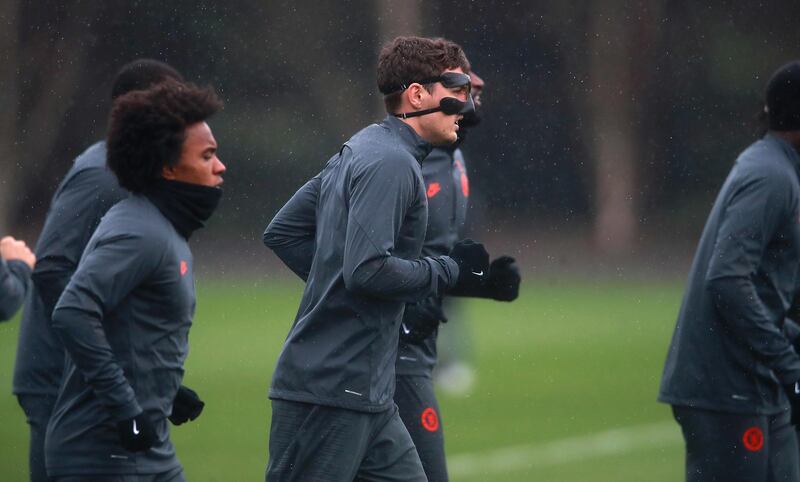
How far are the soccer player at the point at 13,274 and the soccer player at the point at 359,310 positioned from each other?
91 cm

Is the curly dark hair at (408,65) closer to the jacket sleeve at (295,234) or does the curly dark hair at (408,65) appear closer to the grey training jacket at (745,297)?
the jacket sleeve at (295,234)

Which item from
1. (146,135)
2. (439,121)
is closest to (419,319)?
(439,121)

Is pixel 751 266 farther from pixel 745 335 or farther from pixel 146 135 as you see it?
pixel 146 135

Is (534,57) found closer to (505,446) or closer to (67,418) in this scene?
(505,446)

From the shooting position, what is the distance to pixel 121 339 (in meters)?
4.35

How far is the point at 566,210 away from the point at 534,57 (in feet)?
12.8

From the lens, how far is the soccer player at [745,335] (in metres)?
5.27

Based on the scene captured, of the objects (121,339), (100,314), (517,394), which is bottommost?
(517,394)

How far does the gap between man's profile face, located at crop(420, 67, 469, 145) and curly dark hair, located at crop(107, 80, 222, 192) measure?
807 mm

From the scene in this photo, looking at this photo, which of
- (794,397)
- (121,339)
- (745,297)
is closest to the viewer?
(121,339)

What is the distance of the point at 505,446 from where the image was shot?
10.4m

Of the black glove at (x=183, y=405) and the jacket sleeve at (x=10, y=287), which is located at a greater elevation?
the jacket sleeve at (x=10, y=287)

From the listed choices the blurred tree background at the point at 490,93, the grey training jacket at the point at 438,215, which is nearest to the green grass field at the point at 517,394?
the grey training jacket at the point at 438,215

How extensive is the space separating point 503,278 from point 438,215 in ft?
1.97
